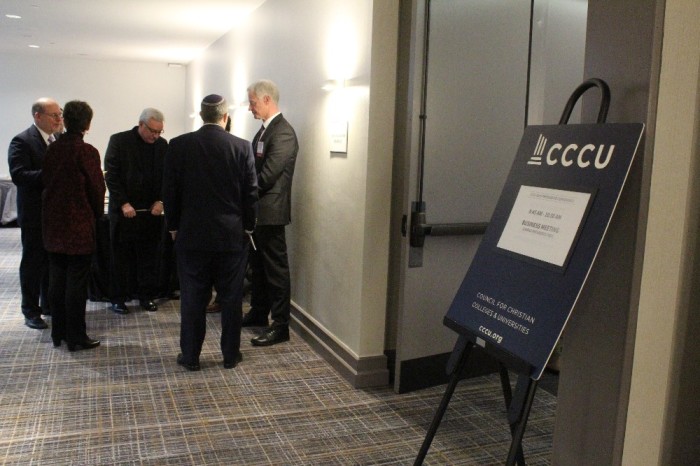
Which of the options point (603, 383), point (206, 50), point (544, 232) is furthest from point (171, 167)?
point (206, 50)

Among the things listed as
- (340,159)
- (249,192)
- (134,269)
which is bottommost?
(134,269)

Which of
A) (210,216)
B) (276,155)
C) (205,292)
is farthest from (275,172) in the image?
(205,292)

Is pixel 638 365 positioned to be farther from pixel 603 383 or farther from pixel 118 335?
pixel 118 335

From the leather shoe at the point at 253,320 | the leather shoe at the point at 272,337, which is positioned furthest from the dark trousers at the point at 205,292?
the leather shoe at the point at 253,320

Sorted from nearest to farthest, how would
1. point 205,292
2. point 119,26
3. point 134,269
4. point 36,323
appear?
point 205,292, point 36,323, point 134,269, point 119,26

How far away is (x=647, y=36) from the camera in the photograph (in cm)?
178

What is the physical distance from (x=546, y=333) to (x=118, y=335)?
3.42 metres

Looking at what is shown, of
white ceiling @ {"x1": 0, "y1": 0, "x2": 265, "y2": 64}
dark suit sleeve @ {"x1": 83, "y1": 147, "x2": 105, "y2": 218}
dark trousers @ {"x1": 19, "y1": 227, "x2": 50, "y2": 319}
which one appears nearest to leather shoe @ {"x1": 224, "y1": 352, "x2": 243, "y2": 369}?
dark suit sleeve @ {"x1": 83, "y1": 147, "x2": 105, "y2": 218}

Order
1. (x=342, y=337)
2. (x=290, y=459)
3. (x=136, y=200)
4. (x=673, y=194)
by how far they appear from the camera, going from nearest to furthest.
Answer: (x=673, y=194) < (x=290, y=459) < (x=342, y=337) < (x=136, y=200)

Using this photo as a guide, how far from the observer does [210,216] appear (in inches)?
144

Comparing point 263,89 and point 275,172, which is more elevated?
point 263,89

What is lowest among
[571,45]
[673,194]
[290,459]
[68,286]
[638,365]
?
[290,459]

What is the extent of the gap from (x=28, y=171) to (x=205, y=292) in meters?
1.55

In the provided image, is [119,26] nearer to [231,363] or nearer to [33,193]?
[33,193]
